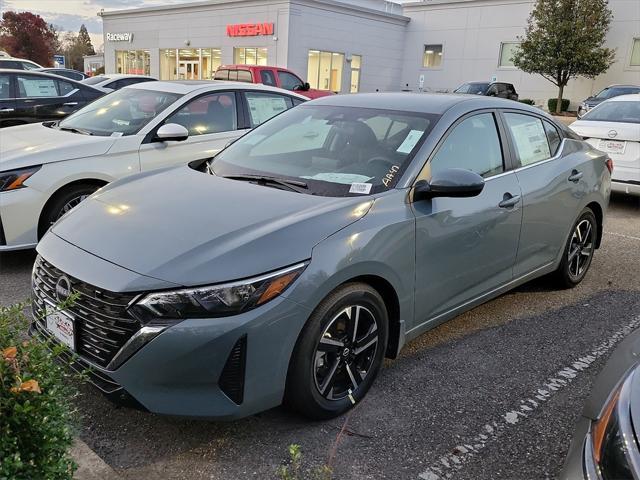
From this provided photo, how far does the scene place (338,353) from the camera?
2924mm

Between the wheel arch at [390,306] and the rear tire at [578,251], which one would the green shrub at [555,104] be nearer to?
the rear tire at [578,251]

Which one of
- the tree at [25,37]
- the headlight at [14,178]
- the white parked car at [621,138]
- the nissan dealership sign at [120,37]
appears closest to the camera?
the headlight at [14,178]

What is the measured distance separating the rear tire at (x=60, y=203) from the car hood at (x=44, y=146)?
27 centimetres

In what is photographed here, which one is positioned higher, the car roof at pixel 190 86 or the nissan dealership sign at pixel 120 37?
the nissan dealership sign at pixel 120 37

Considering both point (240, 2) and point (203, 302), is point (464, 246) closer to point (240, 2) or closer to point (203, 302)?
point (203, 302)

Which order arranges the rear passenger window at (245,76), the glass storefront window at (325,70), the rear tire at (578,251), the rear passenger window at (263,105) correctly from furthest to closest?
the glass storefront window at (325,70), the rear passenger window at (245,76), the rear passenger window at (263,105), the rear tire at (578,251)

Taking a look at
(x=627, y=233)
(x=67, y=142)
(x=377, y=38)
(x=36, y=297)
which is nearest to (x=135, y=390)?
(x=36, y=297)

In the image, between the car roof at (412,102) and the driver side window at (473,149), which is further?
the car roof at (412,102)

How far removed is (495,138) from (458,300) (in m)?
1.18

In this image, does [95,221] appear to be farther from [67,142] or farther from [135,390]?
[67,142]

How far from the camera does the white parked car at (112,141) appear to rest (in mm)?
4836

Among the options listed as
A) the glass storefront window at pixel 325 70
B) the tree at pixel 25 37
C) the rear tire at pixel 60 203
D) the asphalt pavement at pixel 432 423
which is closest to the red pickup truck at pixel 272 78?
the rear tire at pixel 60 203

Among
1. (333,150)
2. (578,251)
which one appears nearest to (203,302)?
(333,150)

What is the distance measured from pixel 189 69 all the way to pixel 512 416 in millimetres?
37174
